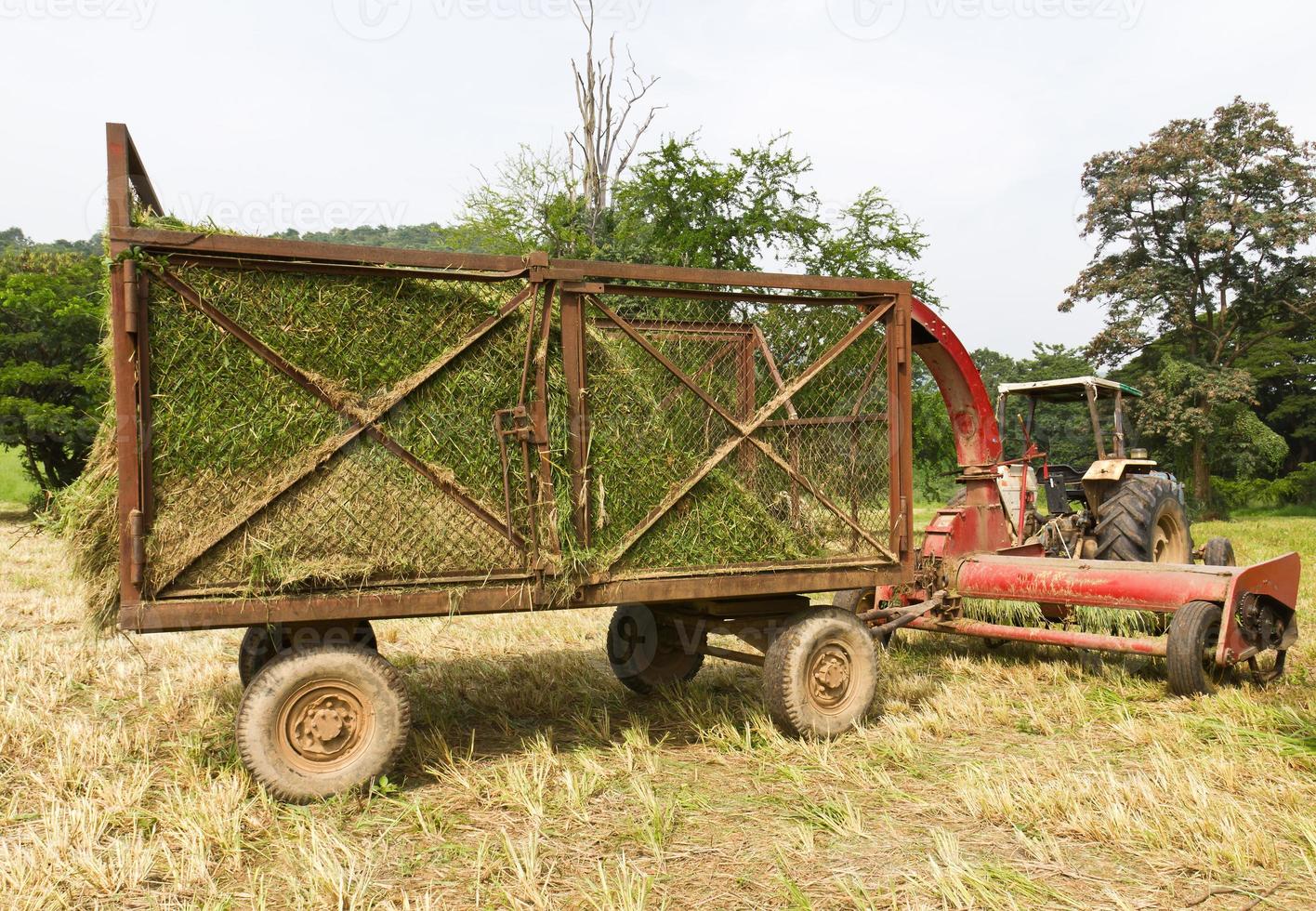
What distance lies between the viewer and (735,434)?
5.52m

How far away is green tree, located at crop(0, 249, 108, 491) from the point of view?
2064 cm

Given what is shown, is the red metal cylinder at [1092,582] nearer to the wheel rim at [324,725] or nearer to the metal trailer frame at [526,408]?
the metal trailer frame at [526,408]

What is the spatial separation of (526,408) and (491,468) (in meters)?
0.36

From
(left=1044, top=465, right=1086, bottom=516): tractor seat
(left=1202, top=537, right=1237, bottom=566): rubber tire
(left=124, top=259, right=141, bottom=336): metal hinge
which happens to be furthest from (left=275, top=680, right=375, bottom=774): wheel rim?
(left=1202, top=537, right=1237, bottom=566): rubber tire

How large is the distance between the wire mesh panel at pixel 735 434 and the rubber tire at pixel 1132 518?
145 inches

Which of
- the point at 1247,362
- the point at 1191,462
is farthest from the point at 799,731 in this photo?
the point at 1247,362

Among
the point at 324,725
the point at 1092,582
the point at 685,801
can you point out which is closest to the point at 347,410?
the point at 324,725

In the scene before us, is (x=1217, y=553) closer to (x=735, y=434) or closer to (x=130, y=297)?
(x=735, y=434)

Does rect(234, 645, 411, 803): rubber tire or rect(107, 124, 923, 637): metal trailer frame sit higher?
rect(107, 124, 923, 637): metal trailer frame

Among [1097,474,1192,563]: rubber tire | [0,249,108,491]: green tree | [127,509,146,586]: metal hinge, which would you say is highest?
[0,249,108,491]: green tree

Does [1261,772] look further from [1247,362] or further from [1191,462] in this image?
[1247,362]

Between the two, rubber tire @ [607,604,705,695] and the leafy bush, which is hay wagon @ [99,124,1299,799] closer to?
rubber tire @ [607,604,705,695]

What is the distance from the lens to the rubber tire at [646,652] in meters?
6.57

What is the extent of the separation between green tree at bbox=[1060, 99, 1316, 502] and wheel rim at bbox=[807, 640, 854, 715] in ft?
77.3
